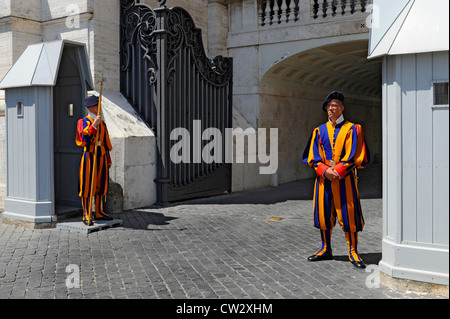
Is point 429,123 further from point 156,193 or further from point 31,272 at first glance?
point 156,193

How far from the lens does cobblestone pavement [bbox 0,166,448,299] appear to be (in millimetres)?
4441

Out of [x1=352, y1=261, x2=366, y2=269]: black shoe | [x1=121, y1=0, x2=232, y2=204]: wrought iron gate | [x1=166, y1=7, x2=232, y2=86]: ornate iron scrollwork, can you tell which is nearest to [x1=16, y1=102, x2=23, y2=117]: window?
[x1=121, y1=0, x2=232, y2=204]: wrought iron gate

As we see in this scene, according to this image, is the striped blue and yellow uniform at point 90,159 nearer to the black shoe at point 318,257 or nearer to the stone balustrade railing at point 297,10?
the black shoe at point 318,257

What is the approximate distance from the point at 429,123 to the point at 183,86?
617 centimetres

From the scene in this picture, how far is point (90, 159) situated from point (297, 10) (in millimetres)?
6609

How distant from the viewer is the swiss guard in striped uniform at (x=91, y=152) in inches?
277

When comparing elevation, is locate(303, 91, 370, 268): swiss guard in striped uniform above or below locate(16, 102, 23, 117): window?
below

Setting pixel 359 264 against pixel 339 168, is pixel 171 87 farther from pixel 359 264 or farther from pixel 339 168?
pixel 359 264

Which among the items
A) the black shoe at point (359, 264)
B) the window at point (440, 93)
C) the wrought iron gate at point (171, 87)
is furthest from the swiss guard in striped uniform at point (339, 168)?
the wrought iron gate at point (171, 87)

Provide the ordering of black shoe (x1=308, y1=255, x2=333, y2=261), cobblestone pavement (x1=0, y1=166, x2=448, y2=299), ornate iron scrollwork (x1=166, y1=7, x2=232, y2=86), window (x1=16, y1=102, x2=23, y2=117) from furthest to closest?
ornate iron scrollwork (x1=166, y1=7, x2=232, y2=86)
window (x1=16, y1=102, x2=23, y2=117)
black shoe (x1=308, y1=255, x2=333, y2=261)
cobblestone pavement (x1=0, y1=166, x2=448, y2=299)

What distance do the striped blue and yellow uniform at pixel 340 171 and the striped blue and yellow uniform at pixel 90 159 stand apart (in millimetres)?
3163

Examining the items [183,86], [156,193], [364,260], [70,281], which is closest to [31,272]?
[70,281]

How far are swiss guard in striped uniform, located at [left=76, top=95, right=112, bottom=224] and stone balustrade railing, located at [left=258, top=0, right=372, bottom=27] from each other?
5.78m

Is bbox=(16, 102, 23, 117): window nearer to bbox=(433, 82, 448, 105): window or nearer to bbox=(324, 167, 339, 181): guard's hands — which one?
bbox=(324, 167, 339, 181): guard's hands
